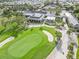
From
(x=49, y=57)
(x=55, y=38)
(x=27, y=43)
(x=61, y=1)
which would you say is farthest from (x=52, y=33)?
(x=61, y=1)

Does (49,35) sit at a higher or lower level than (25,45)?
lower

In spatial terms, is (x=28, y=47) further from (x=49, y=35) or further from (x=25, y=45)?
(x=49, y=35)

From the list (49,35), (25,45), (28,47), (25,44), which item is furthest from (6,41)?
(49,35)

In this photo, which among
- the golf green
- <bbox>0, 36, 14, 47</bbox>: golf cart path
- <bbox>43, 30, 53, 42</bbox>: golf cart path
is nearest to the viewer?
the golf green

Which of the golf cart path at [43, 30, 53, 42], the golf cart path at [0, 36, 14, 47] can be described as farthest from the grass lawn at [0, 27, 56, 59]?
the golf cart path at [0, 36, 14, 47]

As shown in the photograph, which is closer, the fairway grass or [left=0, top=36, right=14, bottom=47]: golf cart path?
the fairway grass

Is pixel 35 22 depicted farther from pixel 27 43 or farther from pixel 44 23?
pixel 27 43

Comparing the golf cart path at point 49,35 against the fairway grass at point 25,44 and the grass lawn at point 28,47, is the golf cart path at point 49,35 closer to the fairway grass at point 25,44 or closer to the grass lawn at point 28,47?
the grass lawn at point 28,47

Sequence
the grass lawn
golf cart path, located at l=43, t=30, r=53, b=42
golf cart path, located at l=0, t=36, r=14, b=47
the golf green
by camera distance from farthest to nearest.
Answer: golf cart path, located at l=43, t=30, r=53, b=42, golf cart path, located at l=0, t=36, r=14, b=47, the golf green, the grass lawn

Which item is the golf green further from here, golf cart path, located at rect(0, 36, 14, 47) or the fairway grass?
golf cart path, located at rect(0, 36, 14, 47)
